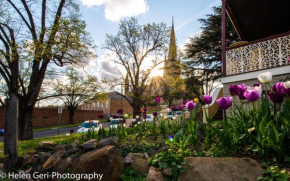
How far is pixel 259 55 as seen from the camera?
6.23 meters

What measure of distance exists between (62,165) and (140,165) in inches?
61.4

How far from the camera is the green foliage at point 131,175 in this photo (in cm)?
254

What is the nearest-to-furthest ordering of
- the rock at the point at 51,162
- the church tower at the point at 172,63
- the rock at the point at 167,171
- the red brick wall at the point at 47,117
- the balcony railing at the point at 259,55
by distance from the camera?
the rock at the point at 167,171
the rock at the point at 51,162
the balcony railing at the point at 259,55
the church tower at the point at 172,63
the red brick wall at the point at 47,117

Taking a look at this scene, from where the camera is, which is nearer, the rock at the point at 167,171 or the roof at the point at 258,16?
the rock at the point at 167,171

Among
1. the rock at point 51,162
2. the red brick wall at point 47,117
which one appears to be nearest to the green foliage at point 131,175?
the rock at point 51,162

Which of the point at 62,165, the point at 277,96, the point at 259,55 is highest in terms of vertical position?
the point at 259,55

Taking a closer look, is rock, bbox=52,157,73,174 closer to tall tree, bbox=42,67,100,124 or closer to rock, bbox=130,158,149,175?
rock, bbox=130,158,149,175

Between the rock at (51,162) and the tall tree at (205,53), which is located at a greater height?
the tall tree at (205,53)

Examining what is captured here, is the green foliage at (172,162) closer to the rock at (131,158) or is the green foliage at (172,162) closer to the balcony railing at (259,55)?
the rock at (131,158)

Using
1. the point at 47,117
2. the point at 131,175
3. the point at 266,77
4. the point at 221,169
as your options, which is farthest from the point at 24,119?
the point at 47,117

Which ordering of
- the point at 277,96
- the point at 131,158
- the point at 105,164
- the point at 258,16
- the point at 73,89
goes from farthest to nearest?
1. the point at 73,89
2. the point at 258,16
3. the point at 131,158
4. the point at 105,164
5. the point at 277,96

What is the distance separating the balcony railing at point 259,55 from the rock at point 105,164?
5.83 meters

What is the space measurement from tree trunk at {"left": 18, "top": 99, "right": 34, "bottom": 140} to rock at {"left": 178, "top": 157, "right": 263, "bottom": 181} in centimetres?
903

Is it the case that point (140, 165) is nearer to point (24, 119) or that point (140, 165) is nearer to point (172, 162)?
point (172, 162)
